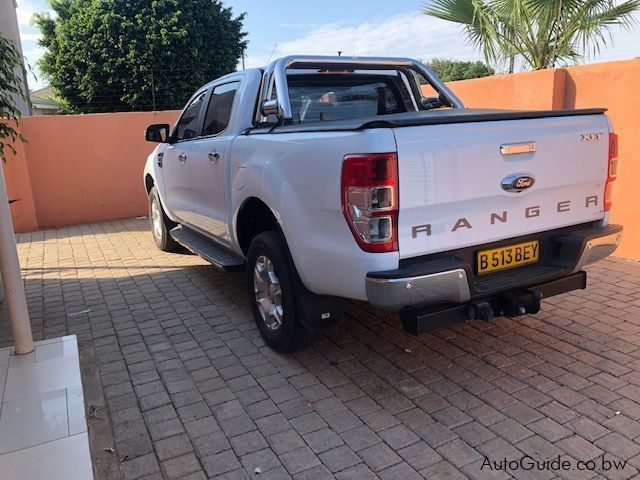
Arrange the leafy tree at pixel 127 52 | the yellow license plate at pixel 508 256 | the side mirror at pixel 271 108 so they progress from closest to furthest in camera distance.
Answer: the yellow license plate at pixel 508 256 → the side mirror at pixel 271 108 → the leafy tree at pixel 127 52

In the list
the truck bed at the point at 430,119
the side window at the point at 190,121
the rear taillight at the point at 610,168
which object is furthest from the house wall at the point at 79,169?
the rear taillight at the point at 610,168

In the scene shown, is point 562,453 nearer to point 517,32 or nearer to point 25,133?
point 517,32

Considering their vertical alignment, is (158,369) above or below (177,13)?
below

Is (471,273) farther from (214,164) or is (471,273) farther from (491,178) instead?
(214,164)

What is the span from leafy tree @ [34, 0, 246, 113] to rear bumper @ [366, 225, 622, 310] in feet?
60.4

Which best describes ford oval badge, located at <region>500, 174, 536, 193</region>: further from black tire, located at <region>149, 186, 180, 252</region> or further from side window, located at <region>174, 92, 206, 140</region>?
black tire, located at <region>149, 186, 180, 252</region>

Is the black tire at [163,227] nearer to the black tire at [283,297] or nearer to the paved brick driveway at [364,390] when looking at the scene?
the paved brick driveway at [364,390]

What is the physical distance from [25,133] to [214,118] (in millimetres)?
5874

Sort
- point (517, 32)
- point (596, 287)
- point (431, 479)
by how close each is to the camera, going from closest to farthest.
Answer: point (431, 479) → point (596, 287) → point (517, 32)

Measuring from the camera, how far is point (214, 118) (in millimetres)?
4957

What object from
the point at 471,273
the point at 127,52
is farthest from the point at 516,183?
the point at 127,52

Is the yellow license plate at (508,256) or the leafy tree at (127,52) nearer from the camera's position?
the yellow license plate at (508,256)

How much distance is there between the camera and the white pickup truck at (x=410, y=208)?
2680 mm

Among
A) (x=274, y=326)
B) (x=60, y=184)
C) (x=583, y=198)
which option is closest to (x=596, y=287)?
(x=583, y=198)
